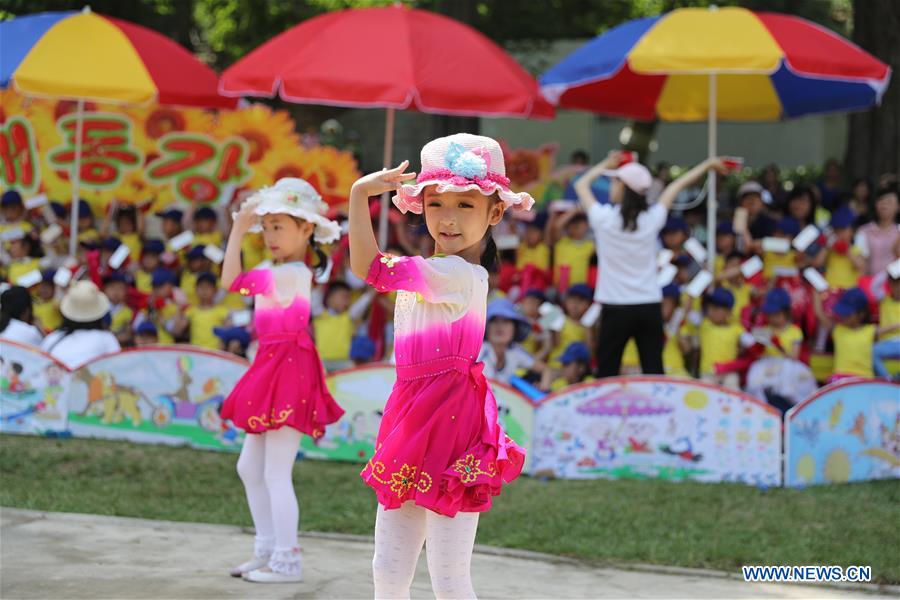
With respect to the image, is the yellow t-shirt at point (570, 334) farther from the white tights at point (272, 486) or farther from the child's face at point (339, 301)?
the white tights at point (272, 486)

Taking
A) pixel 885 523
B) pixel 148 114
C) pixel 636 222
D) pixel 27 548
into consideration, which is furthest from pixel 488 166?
pixel 148 114

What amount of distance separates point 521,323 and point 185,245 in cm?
296

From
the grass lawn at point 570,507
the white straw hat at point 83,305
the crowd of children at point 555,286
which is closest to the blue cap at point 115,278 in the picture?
the crowd of children at point 555,286

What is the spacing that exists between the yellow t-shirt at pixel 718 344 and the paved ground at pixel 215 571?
9.96ft

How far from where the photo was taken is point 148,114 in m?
10.9

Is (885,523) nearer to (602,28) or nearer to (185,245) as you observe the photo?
(185,245)

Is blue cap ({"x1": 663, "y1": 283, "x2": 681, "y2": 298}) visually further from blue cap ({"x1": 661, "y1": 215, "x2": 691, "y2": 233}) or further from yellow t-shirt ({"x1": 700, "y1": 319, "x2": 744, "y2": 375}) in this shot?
blue cap ({"x1": 661, "y1": 215, "x2": 691, "y2": 233})

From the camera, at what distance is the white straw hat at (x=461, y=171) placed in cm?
394

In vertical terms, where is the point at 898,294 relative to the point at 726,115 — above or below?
below

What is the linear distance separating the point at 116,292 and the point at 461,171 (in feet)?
21.9

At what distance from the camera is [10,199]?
10.5 metres

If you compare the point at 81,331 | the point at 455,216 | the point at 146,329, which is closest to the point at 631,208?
the point at 146,329

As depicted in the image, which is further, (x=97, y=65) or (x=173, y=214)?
(x=173, y=214)

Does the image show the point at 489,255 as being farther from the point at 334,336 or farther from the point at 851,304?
the point at 334,336
